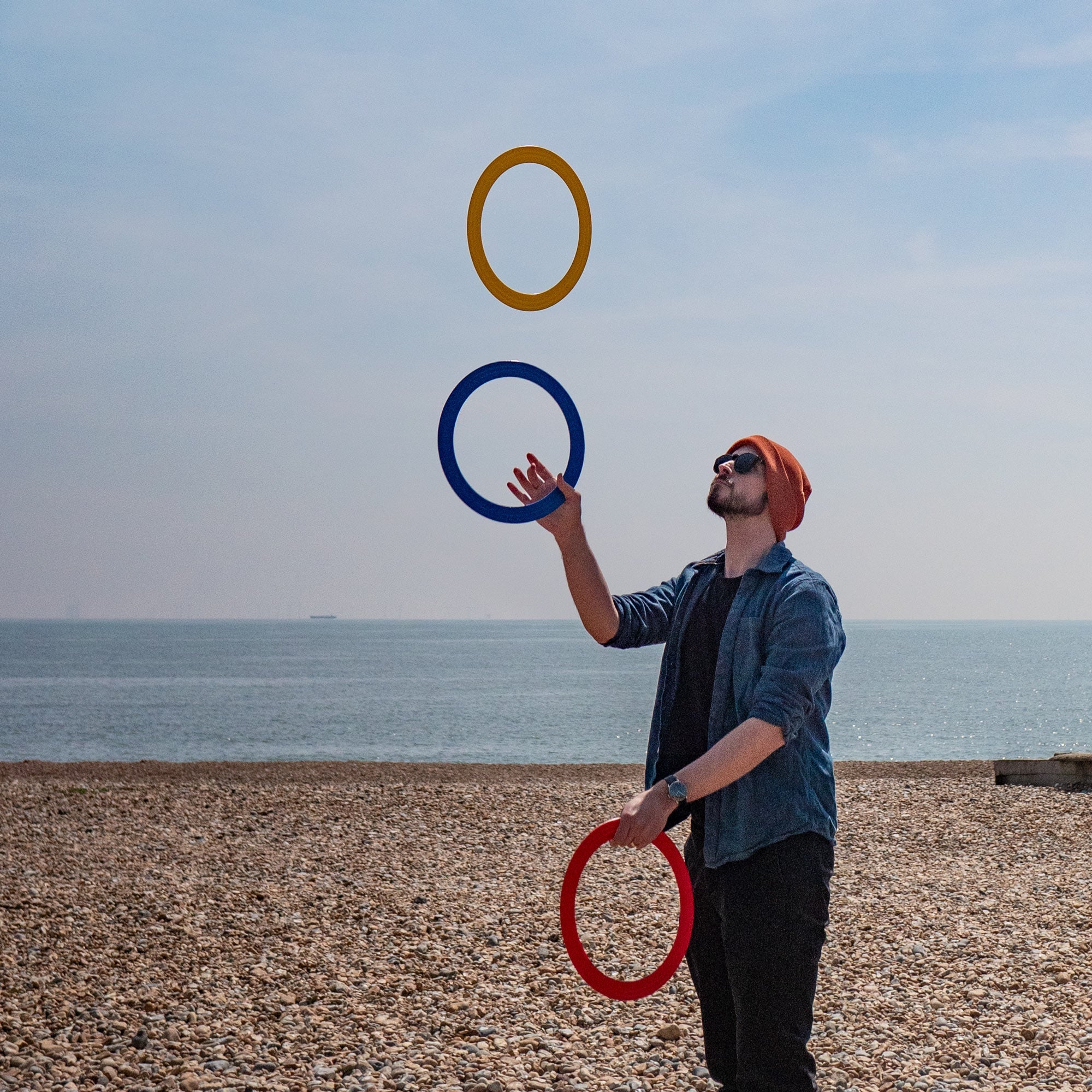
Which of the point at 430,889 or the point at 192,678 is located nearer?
the point at 430,889

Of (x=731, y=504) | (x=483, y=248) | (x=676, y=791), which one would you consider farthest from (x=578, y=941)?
(x=483, y=248)

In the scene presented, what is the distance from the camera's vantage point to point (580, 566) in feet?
11.0

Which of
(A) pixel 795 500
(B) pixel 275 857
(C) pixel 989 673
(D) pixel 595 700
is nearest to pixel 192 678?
(D) pixel 595 700

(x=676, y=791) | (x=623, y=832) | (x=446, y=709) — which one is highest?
(x=676, y=791)

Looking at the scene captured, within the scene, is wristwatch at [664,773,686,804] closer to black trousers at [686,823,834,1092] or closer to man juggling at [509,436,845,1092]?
man juggling at [509,436,845,1092]

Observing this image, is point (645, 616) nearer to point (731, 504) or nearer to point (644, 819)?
point (731, 504)

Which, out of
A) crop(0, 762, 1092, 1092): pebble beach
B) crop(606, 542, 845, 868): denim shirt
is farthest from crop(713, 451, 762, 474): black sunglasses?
crop(0, 762, 1092, 1092): pebble beach

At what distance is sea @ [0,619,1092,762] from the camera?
1221 inches

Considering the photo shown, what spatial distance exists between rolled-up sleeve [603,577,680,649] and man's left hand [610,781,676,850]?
0.67 meters

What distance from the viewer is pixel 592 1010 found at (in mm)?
5535

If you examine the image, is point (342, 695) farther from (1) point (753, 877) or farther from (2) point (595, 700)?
(1) point (753, 877)

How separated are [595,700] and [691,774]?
2086 inches

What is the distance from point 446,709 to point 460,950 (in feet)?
137

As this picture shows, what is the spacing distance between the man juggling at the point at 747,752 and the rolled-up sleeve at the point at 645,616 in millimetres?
11
